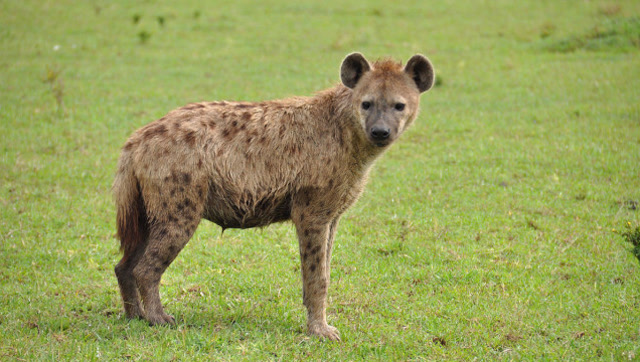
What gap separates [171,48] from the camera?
13539 mm

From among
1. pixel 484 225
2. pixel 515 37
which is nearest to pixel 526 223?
pixel 484 225

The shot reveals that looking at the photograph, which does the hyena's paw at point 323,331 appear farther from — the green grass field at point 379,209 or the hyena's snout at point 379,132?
the hyena's snout at point 379,132

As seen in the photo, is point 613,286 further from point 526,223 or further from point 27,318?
point 27,318

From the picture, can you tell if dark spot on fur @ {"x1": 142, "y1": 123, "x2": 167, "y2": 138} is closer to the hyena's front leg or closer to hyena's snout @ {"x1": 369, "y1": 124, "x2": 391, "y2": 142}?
the hyena's front leg

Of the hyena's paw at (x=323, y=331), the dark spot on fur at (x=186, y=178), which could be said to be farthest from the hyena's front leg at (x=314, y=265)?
the dark spot on fur at (x=186, y=178)

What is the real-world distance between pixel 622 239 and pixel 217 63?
8172mm

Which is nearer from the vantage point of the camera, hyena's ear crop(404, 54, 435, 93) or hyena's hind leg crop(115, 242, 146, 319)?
hyena's hind leg crop(115, 242, 146, 319)

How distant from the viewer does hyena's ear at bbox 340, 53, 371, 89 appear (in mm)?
4649

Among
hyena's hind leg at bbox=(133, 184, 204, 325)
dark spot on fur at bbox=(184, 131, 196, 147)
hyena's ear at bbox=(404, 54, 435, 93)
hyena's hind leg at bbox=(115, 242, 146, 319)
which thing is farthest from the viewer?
hyena's ear at bbox=(404, 54, 435, 93)

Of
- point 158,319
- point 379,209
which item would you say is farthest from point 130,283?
point 379,209

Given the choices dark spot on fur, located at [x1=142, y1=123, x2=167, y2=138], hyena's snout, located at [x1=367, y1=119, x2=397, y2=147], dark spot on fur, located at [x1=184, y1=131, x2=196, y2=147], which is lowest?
hyena's snout, located at [x1=367, y1=119, x2=397, y2=147]

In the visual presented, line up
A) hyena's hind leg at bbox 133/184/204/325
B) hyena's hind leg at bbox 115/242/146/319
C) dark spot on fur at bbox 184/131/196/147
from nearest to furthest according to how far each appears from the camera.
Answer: hyena's hind leg at bbox 133/184/204/325 < dark spot on fur at bbox 184/131/196/147 < hyena's hind leg at bbox 115/242/146/319

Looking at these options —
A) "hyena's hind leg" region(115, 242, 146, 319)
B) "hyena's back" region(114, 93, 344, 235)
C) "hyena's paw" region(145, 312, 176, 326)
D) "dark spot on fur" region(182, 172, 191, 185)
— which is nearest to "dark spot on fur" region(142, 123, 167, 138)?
"hyena's back" region(114, 93, 344, 235)

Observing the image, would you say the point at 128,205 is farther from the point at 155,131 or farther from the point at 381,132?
the point at 381,132
